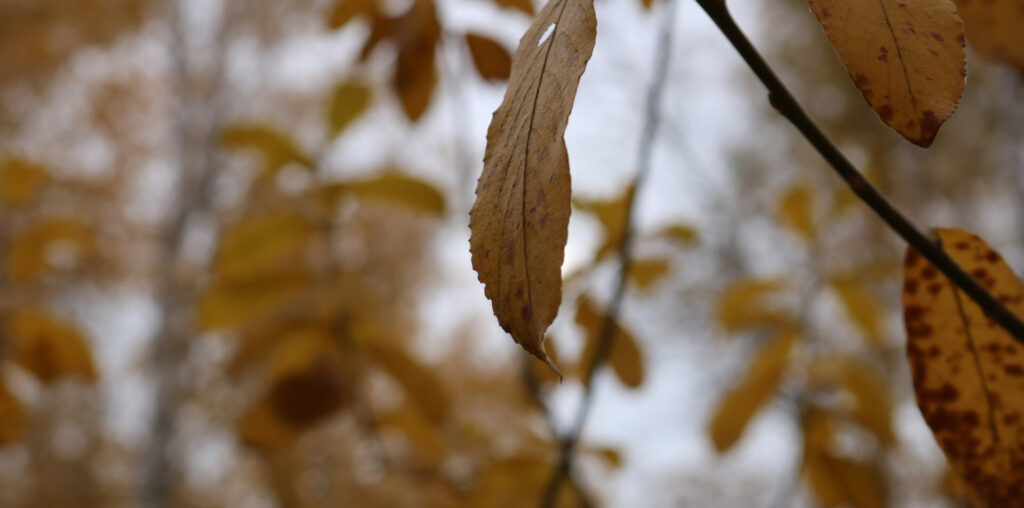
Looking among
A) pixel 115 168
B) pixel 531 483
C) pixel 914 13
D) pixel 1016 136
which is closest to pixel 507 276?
pixel 914 13

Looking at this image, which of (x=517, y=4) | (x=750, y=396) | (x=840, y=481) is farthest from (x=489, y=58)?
(x=840, y=481)

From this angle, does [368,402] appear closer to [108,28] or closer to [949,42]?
[949,42]

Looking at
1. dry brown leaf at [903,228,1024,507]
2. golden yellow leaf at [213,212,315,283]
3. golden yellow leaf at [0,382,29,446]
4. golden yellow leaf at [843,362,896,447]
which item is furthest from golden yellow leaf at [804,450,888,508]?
golden yellow leaf at [0,382,29,446]

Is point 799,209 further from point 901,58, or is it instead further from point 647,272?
point 901,58

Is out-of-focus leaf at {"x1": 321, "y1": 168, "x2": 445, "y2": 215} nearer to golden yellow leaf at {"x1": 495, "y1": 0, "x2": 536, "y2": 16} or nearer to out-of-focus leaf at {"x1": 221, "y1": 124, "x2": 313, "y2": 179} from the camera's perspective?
out-of-focus leaf at {"x1": 221, "y1": 124, "x2": 313, "y2": 179}

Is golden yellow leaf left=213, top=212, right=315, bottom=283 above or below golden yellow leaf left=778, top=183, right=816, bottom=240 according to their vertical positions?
above

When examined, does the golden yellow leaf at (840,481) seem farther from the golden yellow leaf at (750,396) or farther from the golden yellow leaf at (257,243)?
the golden yellow leaf at (257,243)

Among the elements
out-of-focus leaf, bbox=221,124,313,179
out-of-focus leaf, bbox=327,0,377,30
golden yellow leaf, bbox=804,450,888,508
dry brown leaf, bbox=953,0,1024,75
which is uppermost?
out-of-focus leaf, bbox=221,124,313,179
